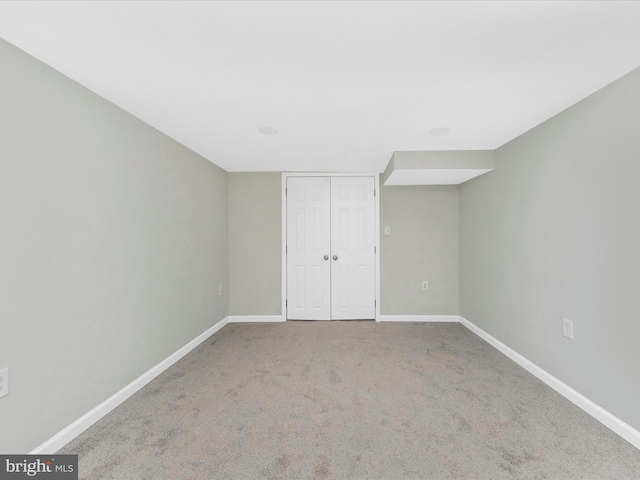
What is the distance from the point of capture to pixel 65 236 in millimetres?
1542

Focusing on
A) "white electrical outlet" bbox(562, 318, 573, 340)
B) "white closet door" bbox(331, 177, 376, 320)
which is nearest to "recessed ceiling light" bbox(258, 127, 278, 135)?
"white closet door" bbox(331, 177, 376, 320)

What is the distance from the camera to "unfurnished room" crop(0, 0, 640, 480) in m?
1.27

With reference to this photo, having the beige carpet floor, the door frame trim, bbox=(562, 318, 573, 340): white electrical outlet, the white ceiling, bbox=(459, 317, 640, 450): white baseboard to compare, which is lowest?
the beige carpet floor

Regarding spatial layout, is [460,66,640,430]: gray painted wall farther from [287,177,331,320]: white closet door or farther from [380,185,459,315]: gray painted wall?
[287,177,331,320]: white closet door

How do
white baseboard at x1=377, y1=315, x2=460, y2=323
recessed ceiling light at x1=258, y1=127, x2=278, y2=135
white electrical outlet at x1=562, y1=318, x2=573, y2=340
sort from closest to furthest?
white electrical outlet at x1=562, y1=318, x2=573, y2=340
recessed ceiling light at x1=258, y1=127, x2=278, y2=135
white baseboard at x1=377, y1=315, x2=460, y2=323

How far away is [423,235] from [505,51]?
2.64 metres

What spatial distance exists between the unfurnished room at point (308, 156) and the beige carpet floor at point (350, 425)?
2 centimetres

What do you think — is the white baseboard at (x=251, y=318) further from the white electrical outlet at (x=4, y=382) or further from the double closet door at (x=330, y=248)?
the white electrical outlet at (x=4, y=382)

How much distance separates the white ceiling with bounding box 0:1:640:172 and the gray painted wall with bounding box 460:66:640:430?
26 cm

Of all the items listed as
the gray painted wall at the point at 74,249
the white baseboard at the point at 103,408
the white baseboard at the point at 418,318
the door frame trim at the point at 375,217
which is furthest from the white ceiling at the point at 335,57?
the white baseboard at the point at 418,318

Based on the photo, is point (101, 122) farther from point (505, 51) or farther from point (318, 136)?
point (505, 51)

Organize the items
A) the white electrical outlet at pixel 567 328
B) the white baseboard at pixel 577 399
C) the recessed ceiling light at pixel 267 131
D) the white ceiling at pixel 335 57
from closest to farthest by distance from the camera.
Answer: the white ceiling at pixel 335 57 < the white baseboard at pixel 577 399 < the white electrical outlet at pixel 567 328 < the recessed ceiling light at pixel 267 131

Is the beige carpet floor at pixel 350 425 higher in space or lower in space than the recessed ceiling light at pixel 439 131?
lower

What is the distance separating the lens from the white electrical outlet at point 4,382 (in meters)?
1.24
